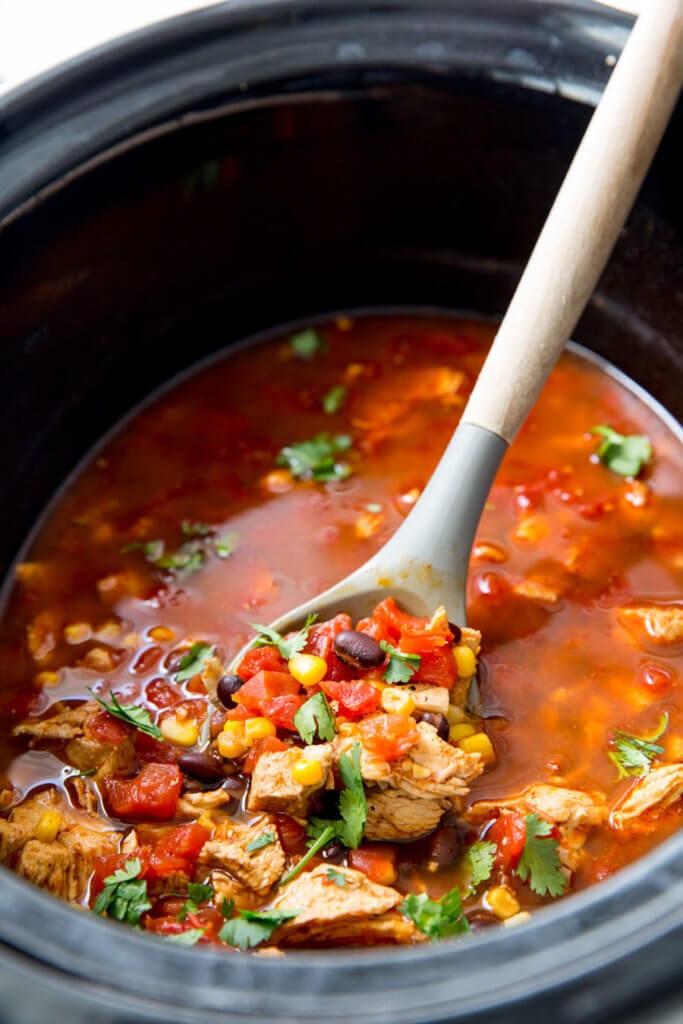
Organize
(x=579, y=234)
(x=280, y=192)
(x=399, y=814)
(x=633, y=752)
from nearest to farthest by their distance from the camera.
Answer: (x=399, y=814)
(x=633, y=752)
(x=579, y=234)
(x=280, y=192)

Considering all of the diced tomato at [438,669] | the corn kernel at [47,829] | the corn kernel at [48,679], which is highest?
the diced tomato at [438,669]

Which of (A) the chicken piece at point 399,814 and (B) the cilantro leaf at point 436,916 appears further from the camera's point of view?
(A) the chicken piece at point 399,814

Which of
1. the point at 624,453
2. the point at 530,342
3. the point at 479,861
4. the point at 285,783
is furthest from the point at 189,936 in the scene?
the point at 624,453

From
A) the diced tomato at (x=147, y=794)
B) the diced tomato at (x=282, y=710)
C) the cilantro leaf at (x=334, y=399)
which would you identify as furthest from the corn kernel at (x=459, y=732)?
the cilantro leaf at (x=334, y=399)

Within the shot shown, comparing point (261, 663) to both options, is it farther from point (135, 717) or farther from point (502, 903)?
point (502, 903)

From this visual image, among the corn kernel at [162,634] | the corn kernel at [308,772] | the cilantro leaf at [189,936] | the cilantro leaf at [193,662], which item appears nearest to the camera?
the cilantro leaf at [189,936]

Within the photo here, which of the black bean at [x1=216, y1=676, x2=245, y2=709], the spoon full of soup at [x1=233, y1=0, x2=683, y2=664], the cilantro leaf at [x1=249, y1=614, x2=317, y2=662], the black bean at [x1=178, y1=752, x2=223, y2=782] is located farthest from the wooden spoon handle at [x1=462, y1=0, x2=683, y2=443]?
the black bean at [x1=178, y1=752, x2=223, y2=782]

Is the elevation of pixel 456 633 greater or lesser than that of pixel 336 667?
greater

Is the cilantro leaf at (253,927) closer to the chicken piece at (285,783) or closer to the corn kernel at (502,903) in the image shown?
the chicken piece at (285,783)
